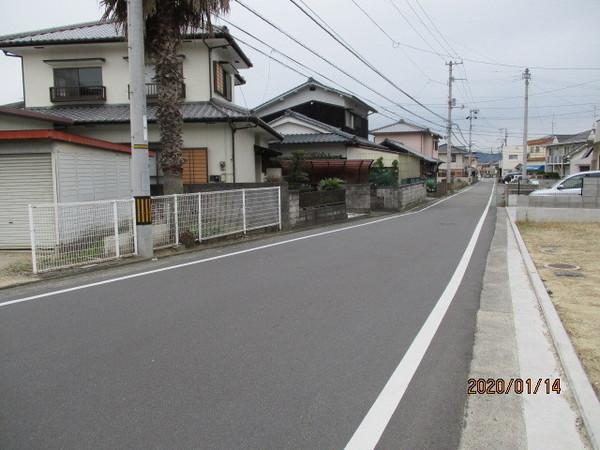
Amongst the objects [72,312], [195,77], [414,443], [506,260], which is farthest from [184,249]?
[195,77]

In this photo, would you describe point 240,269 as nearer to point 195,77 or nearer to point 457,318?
point 457,318

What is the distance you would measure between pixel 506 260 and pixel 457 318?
198 inches

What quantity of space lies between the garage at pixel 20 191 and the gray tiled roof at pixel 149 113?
6.87m

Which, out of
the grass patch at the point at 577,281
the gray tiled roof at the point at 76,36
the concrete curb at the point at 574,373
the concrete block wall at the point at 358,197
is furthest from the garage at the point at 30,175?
the concrete block wall at the point at 358,197

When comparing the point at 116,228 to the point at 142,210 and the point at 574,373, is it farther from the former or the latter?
the point at 574,373

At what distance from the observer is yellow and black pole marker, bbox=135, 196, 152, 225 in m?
10.0

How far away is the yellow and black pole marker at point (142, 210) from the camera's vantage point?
1004 centimetres

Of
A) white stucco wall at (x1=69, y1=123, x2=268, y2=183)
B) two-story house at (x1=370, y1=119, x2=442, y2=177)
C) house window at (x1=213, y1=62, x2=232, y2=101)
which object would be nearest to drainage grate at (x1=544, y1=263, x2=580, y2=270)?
white stucco wall at (x1=69, y1=123, x2=268, y2=183)

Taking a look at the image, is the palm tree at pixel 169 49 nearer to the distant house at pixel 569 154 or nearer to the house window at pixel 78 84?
the house window at pixel 78 84

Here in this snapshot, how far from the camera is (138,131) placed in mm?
10188

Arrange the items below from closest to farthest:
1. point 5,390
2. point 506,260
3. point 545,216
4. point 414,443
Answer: point 414,443 → point 5,390 → point 506,260 → point 545,216

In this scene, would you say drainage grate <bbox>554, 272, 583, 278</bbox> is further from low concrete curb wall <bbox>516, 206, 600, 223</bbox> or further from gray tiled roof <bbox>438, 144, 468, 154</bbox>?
gray tiled roof <bbox>438, 144, 468, 154</bbox>

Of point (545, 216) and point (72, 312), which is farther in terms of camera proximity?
point (545, 216)

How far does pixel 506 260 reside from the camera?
1026 cm
